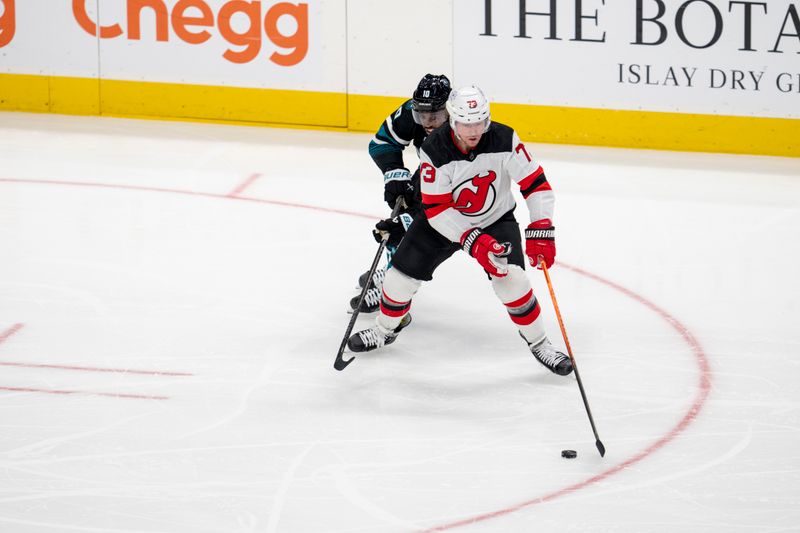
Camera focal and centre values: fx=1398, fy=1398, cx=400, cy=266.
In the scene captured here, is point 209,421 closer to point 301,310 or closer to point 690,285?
point 301,310

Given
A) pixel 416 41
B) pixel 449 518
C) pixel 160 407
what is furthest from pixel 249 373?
pixel 416 41

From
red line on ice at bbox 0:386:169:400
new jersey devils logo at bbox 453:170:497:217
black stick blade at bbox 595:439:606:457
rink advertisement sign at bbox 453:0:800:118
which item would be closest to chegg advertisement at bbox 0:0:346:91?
rink advertisement sign at bbox 453:0:800:118

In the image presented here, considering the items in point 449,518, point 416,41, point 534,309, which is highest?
point 416,41

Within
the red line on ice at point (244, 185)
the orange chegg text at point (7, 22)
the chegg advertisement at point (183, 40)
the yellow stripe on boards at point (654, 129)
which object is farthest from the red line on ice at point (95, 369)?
the orange chegg text at point (7, 22)

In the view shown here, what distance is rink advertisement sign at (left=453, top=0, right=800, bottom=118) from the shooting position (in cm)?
757

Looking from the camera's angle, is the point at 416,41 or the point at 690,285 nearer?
the point at 690,285

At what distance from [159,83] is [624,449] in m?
5.15

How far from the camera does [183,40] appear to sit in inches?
333

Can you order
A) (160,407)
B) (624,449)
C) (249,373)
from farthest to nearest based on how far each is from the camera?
1. (249,373)
2. (160,407)
3. (624,449)

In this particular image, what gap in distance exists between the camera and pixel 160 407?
14.8 feet

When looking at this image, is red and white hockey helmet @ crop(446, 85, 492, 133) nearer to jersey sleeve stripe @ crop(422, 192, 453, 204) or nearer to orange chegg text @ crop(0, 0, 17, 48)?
jersey sleeve stripe @ crop(422, 192, 453, 204)

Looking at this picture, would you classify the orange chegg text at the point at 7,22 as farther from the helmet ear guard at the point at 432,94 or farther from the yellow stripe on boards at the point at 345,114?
the helmet ear guard at the point at 432,94

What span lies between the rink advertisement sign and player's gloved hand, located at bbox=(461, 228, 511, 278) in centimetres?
347

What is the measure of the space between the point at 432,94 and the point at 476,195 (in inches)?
16.8
